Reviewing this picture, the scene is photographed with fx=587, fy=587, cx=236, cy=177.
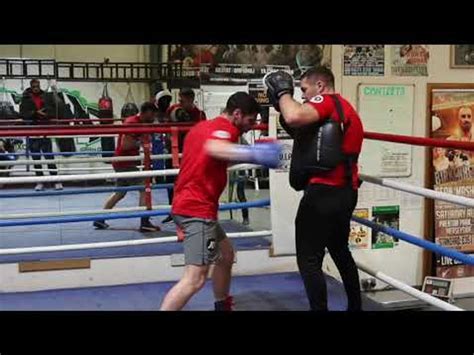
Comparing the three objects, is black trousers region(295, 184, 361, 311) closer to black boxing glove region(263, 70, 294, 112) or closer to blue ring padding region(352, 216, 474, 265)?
blue ring padding region(352, 216, 474, 265)

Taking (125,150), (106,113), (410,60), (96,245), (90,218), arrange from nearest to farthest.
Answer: (96,245)
(90,218)
(410,60)
(106,113)
(125,150)

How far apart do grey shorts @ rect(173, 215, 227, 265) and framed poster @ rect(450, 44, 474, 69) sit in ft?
7.43

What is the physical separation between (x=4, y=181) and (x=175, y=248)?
1.24m

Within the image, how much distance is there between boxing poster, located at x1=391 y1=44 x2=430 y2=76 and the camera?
379 centimetres

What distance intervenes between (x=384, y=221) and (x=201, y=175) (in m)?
1.78

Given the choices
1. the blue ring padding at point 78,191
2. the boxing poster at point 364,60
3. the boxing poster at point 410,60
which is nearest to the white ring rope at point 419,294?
the boxing poster at point 364,60

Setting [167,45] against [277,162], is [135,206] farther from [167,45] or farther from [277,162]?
[277,162]

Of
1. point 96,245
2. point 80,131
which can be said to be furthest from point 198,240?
point 80,131

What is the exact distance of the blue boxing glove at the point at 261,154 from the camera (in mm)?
2443

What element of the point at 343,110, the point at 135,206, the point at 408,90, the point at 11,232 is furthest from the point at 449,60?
the point at 11,232

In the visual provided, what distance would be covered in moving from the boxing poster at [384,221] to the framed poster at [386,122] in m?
0.23

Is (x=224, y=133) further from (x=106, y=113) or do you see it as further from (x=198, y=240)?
(x=106, y=113)

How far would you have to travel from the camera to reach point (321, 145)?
2561mm

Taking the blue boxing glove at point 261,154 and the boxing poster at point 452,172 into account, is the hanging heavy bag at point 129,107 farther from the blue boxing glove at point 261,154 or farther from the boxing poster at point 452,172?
the boxing poster at point 452,172
